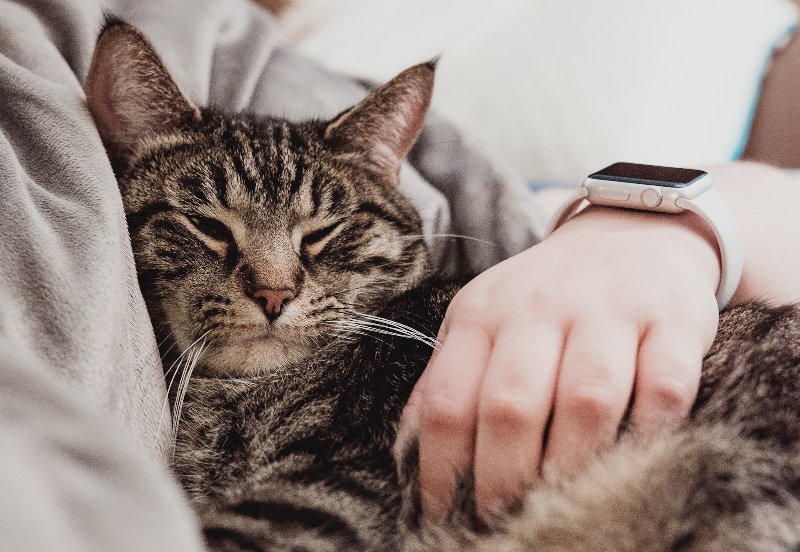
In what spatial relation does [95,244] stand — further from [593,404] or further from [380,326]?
[593,404]

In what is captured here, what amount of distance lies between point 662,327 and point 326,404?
14.3 inches

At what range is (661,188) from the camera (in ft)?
2.58

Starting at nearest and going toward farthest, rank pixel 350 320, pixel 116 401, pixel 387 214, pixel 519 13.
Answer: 1. pixel 116 401
2. pixel 350 320
3. pixel 387 214
4. pixel 519 13

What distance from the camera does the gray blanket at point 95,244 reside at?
0.36 metres

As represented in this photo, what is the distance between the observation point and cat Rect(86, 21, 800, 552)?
58cm

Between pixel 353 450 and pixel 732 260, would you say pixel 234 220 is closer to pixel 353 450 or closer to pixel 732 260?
pixel 353 450

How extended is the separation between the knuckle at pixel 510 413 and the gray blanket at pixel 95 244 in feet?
0.81

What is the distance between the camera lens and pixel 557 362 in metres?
0.59

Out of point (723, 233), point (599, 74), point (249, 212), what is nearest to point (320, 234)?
point (249, 212)

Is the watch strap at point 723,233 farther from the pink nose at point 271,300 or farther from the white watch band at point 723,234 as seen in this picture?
the pink nose at point 271,300

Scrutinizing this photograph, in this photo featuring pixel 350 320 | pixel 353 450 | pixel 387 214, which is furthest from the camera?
pixel 387 214

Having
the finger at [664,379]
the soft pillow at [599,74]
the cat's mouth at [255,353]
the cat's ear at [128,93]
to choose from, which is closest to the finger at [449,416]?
the finger at [664,379]

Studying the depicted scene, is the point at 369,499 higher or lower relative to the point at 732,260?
lower

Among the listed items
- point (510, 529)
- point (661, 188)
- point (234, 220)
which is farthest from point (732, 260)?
point (234, 220)
